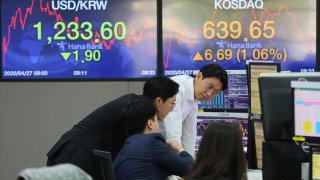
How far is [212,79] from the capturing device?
306 cm

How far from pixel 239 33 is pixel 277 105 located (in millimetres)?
2339

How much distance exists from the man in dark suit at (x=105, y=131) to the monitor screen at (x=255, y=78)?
2.07ft

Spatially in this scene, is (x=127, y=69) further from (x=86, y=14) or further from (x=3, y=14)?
(x=3, y=14)

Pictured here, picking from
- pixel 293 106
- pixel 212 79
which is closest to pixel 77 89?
pixel 212 79

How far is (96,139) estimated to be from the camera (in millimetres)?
2688

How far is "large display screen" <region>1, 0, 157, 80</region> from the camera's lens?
4.64m

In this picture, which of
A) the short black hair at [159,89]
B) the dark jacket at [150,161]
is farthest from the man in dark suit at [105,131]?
the dark jacket at [150,161]

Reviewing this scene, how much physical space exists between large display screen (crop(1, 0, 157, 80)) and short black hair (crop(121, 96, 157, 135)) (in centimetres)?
229

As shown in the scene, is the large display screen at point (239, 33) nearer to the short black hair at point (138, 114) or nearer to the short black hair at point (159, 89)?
the short black hair at point (159, 89)

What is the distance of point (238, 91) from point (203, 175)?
Answer: 1807 millimetres

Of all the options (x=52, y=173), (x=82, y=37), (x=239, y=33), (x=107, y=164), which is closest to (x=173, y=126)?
(x=107, y=164)

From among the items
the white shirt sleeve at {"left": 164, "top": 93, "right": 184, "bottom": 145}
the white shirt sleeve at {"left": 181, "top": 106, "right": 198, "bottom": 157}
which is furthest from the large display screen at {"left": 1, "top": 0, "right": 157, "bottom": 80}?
the white shirt sleeve at {"left": 164, "top": 93, "right": 184, "bottom": 145}
